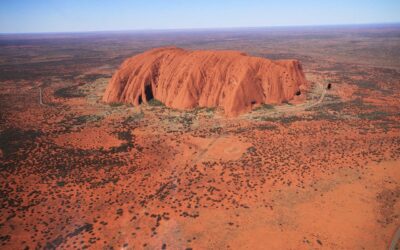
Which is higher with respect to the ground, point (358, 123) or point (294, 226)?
point (358, 123)

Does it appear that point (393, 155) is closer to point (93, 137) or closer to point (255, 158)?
point (255, 158)

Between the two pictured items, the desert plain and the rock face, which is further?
the rock face

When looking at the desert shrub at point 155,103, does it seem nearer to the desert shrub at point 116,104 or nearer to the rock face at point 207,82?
the rock face at point 207,82

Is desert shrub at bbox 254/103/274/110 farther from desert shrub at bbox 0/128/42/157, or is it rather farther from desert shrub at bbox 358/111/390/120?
desert shrub at bbox 0/128/42/157

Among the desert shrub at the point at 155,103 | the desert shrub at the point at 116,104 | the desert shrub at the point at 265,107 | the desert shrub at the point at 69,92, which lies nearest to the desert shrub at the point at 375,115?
the desert shrub at the point at 265,107

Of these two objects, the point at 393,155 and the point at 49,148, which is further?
the point at 49,148

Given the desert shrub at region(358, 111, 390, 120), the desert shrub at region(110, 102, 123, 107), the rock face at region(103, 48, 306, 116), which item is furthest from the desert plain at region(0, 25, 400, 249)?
the desert shrub at region(110, 102, 123, 107)

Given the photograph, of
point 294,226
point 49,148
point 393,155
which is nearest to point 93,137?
point 49,148
